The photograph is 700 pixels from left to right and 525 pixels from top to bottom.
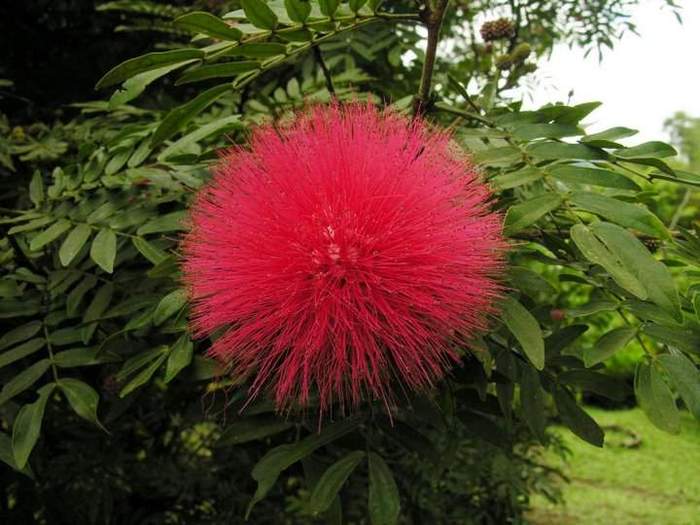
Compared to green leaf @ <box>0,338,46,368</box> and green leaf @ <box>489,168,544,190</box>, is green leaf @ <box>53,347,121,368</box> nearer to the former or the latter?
green leaf @ <box>0,338,46,368</box>

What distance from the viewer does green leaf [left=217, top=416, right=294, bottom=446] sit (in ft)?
4.82

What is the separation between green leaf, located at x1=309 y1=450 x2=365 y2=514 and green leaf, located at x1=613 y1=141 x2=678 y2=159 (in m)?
0.79

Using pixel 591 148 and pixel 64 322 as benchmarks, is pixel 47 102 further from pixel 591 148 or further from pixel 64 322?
pixel 591 148

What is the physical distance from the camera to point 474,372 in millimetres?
1369

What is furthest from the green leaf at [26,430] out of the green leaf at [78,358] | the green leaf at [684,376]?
the green leaf at [684,376]

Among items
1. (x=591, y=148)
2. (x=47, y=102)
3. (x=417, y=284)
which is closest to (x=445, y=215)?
(x=417, y=284)

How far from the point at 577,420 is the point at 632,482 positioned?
4.77 metres

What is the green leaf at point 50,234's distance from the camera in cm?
157

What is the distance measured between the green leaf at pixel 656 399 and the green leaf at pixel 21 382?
125cm

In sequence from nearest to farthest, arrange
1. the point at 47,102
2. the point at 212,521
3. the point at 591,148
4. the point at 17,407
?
the point at 591,148 → the point at 17,407 → the point at 212,521 → the point at 47,102

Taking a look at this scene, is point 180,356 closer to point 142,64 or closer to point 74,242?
point 74,242

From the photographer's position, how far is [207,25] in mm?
1277

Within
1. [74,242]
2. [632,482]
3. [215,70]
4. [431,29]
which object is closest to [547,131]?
[431,29]

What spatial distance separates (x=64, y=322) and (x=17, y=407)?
0.35m
